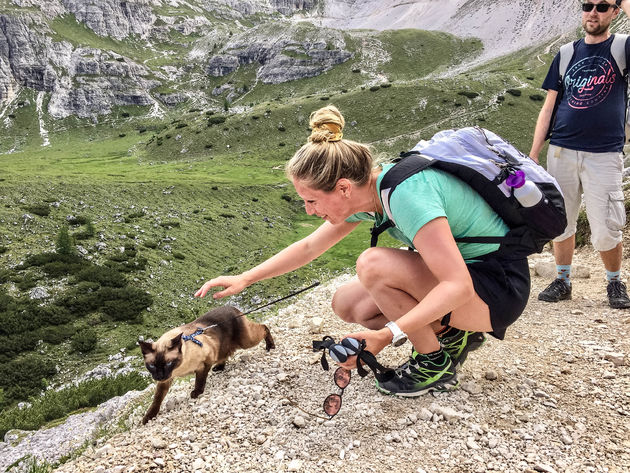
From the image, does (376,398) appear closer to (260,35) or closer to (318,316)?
(318,316)

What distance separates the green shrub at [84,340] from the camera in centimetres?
1917

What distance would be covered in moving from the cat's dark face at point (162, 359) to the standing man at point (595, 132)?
573 centimetres

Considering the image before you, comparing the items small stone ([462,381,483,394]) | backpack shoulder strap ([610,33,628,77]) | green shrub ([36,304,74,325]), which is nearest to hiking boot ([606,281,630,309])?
backpack shoulder strap ([610,33,628,77])

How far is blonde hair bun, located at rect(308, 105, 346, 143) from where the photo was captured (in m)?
3.26

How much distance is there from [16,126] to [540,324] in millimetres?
142814

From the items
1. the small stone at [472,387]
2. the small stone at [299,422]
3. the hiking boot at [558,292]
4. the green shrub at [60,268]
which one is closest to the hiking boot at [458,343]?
the small stone at [472,387]

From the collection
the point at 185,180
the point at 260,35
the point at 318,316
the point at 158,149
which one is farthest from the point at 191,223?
the point at 260,35

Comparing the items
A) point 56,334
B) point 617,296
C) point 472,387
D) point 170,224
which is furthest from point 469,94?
point 472,387

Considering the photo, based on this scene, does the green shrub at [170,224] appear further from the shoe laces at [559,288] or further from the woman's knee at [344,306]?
the woman's knee at [344,306]

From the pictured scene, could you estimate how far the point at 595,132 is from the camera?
5.89 metres

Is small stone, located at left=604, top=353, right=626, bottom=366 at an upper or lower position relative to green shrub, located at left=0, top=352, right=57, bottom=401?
upper

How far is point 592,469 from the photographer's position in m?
3.09

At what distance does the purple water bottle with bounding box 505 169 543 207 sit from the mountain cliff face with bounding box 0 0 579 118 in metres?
138

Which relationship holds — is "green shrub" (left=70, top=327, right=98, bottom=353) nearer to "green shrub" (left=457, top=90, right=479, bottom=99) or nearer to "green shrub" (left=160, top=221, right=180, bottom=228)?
"green shrub" (left=160, top=221, right=180, bottom=228)
